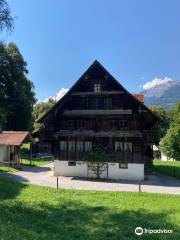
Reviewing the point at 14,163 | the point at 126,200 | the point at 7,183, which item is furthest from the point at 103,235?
the point at 14,163

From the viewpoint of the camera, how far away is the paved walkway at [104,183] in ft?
A: 90.2

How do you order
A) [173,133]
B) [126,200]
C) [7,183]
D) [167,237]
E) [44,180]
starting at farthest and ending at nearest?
[173,133], [44,180], [7,183], [126,200], [167,237]

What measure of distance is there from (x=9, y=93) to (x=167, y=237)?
46833 mm

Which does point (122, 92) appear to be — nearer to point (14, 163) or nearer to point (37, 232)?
point (14, 163)

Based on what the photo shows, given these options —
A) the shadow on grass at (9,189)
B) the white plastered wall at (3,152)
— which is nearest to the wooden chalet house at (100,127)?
the white plastered wall at (3,152)

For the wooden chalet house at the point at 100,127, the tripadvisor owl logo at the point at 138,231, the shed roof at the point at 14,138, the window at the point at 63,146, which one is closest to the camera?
the tripadvisor owl logo at the point at 138,231

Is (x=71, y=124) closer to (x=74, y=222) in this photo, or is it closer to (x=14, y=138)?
(x=14, y=138)

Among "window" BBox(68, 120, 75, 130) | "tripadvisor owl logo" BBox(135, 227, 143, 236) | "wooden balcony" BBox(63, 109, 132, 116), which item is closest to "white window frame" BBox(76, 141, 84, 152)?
"window" BBox(68, 120, 75, 130)

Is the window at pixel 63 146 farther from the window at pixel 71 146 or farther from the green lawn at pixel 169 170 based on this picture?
the green lawn at pixel 169 170

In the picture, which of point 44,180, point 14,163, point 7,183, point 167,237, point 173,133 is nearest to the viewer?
point 167,237

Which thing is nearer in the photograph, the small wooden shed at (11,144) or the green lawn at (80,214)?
the green lawn at (80,214)

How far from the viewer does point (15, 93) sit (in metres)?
55.2

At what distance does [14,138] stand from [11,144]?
1.10m

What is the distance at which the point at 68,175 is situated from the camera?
35062 mm
